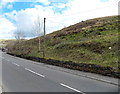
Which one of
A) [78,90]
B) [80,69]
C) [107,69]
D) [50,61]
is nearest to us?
[78,90]

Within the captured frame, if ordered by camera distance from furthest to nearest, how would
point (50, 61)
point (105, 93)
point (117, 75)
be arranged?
point (50, 61), point (117, 75), point (105, 93)

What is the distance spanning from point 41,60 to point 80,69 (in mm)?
15186

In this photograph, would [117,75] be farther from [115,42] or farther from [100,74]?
[115,42]

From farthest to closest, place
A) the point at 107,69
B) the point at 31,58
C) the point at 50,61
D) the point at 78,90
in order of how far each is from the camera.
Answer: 1. the point at 31,58
2. the point at 50,61
3. the point at 107,69
4. the point at 78,90

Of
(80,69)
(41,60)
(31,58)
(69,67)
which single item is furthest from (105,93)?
(31,58)

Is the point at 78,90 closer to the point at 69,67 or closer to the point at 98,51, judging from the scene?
the point at 69,67

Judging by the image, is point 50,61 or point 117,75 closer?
point 117,75

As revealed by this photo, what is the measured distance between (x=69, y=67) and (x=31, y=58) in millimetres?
19254

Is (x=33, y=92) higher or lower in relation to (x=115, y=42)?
lower

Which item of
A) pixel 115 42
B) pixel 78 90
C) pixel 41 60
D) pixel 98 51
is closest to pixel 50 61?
pixel 41 60

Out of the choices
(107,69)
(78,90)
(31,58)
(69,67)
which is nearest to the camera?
(78,90)

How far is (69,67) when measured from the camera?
25.1m

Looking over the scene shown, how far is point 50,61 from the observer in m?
32.1

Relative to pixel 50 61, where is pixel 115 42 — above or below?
above
